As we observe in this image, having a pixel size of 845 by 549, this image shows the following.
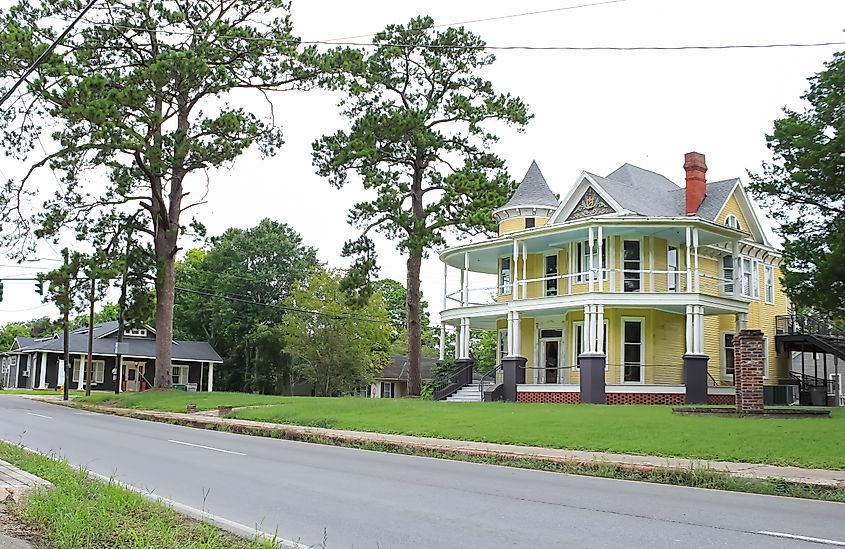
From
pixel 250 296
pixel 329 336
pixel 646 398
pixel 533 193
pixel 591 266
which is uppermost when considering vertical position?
pixel 533 193

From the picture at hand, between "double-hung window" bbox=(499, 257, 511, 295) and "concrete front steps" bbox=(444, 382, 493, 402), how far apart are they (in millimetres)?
4036

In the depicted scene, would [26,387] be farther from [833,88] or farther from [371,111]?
[833,88]

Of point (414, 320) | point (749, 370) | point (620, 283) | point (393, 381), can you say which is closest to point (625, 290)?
point (620, 283)

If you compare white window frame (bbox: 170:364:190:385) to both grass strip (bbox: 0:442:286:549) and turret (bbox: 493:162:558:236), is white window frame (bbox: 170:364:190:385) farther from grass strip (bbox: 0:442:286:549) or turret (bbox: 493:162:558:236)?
grass strip (bbox: 0:442:286:549)

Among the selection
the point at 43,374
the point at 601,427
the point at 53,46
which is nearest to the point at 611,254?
the point at 601,427

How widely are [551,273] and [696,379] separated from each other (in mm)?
8081

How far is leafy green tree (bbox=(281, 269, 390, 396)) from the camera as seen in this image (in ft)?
186

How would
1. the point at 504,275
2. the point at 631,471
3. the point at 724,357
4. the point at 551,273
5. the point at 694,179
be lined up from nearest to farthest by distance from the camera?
the point at 631,471, the point at 694,179, the point at 724,357, the point at 551,273, the point at 504,275

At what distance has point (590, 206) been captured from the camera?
3453 cm

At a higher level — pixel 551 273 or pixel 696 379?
pixel 551 273

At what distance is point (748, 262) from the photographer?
36844 mm

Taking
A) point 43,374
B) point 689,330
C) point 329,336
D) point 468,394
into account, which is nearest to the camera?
point 689,330

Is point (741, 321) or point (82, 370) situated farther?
point (82, 370)

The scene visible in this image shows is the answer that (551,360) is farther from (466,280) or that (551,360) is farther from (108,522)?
(108,522)
